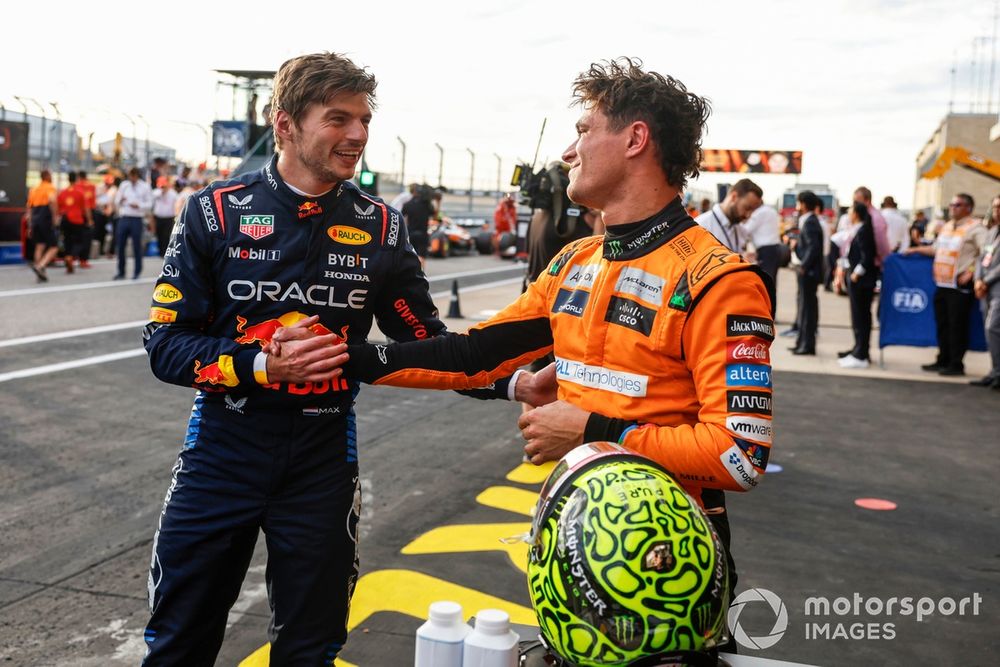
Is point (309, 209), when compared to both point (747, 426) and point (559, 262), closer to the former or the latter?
point (559, 262)

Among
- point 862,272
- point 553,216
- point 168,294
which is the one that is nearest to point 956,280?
point 862,272

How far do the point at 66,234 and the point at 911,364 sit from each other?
14861mm

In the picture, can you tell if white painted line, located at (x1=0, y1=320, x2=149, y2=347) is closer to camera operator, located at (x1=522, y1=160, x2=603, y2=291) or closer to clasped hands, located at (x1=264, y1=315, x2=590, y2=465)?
camera operator, located at (x1=522, y1=160, x2=603, y2=291)

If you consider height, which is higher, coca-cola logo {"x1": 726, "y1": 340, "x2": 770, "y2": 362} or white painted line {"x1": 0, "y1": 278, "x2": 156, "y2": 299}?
coca-cola logo {"x1": 726, "y1": 340, "x2": 770, "y2": 362}

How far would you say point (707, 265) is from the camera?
6.96ft

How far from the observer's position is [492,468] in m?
6.66

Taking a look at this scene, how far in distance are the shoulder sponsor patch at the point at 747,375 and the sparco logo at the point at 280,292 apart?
130 cm

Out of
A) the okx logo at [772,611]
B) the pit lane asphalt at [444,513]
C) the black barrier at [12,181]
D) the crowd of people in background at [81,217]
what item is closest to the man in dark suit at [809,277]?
the pit lane asphalt at [444,513]

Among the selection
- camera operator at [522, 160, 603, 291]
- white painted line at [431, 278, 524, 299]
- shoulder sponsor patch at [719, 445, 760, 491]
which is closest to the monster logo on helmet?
Answer: shoulder sponsor patch at [719, 445, 760, 491]

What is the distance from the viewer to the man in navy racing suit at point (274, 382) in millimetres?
2674

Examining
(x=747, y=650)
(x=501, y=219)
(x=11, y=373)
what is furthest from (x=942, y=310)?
(x=501, y=219)

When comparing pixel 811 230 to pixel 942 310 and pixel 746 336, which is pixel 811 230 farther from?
pixel 746 336

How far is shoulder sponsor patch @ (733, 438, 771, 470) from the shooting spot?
1960mm

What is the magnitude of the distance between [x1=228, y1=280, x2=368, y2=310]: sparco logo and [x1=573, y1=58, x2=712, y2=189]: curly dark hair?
976 millimetres
